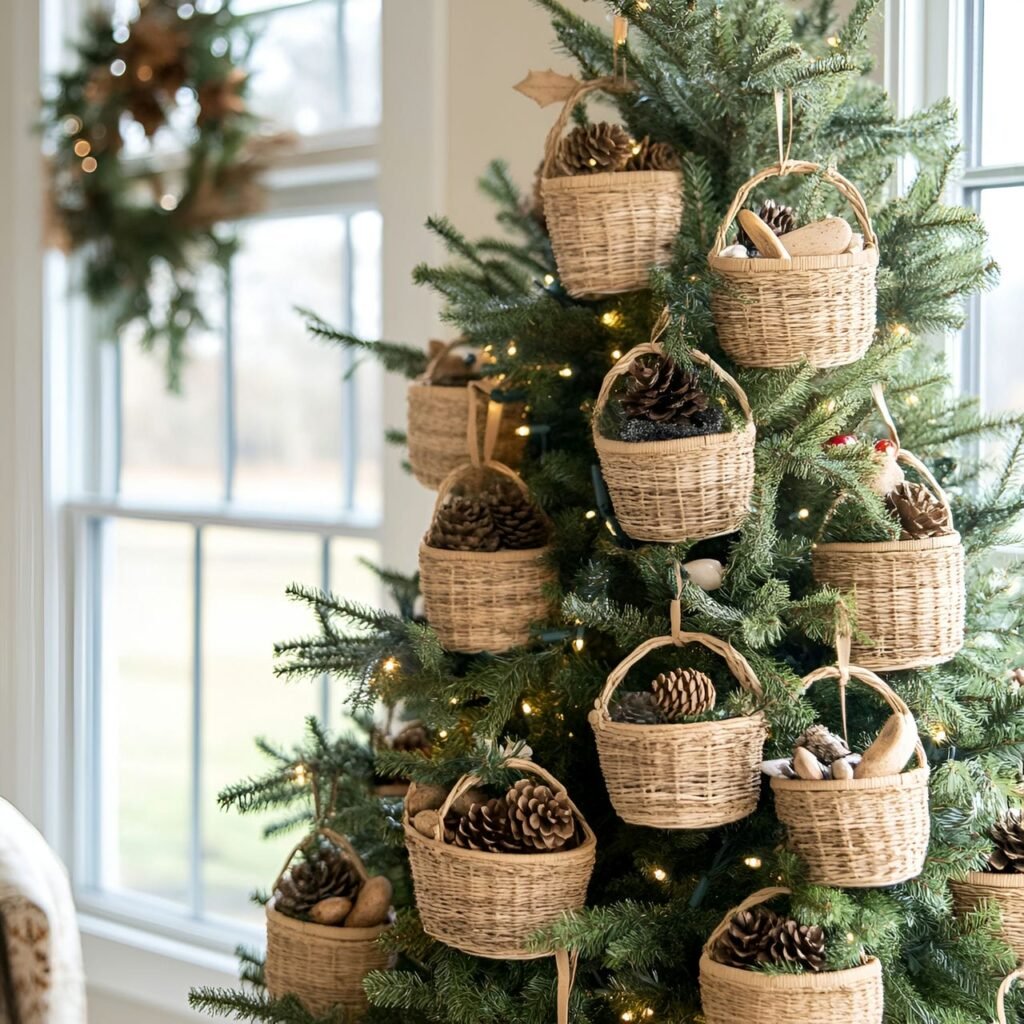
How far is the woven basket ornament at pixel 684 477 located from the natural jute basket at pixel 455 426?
0.74 ft

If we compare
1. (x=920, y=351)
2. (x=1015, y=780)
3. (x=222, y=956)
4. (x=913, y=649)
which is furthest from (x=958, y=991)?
(x=222, y=956)

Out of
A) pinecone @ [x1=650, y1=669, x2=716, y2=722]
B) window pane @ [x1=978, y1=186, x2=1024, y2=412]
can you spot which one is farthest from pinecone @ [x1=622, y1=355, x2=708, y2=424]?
window pane @ [x1=978, y1=186, x2=1024, y2=412]

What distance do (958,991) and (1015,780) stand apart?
8.3 inches

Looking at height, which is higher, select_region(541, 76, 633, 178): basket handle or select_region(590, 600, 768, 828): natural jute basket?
select_region(541, 76, 633, 178): basket handle

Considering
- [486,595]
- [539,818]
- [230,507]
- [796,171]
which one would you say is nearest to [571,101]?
[796,171]

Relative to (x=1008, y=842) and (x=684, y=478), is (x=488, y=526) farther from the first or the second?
(x=1008, y=842)

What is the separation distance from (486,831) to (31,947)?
1.32 feet

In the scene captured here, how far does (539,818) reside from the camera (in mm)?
1194

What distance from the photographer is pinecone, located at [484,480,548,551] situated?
4.33 ft

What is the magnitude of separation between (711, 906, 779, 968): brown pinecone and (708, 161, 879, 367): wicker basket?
0.50m

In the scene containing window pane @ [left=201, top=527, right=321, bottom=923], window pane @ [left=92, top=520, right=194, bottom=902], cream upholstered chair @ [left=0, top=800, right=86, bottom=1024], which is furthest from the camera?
window pane @ [left=92, top=520, right=194, bottom=902]

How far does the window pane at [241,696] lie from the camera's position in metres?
2.56

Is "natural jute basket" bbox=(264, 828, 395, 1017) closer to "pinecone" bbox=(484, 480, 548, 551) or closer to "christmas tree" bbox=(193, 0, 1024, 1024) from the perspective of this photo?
"christmas tree" bbox=(193, 0, 1024, 1024)

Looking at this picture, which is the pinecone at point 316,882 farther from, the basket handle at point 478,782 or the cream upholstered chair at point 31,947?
the cream upholstered chair at point 31,947
